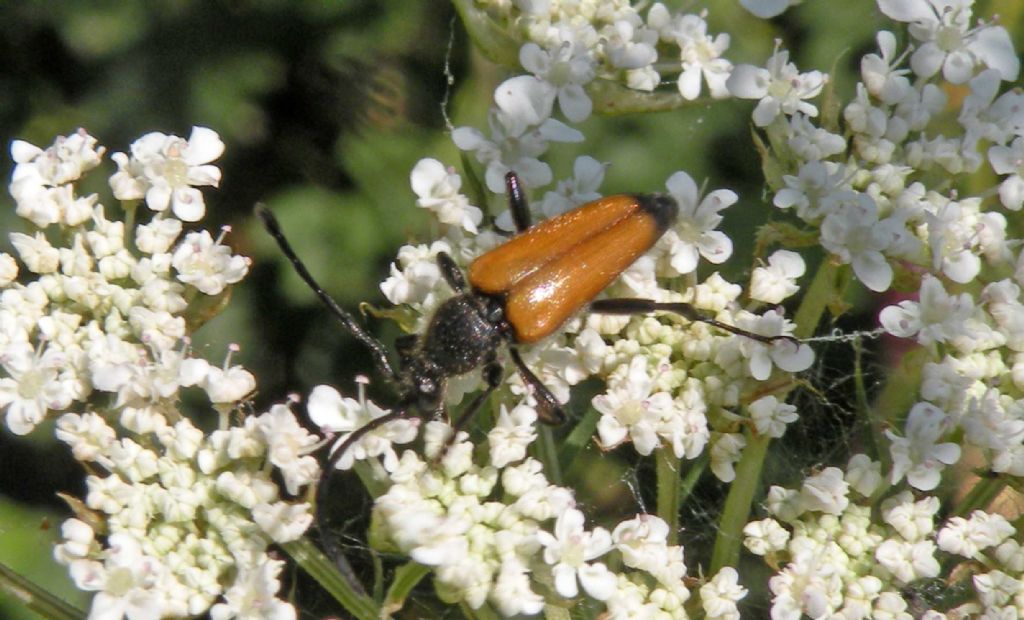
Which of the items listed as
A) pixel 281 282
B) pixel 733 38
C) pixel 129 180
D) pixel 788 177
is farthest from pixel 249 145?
pixel 788 177

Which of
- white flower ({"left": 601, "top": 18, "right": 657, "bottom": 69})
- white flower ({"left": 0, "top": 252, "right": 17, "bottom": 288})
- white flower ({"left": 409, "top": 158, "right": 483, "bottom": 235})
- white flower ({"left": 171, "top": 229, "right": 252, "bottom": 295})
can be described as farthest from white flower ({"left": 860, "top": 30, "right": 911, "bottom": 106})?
white flower ({"left": 0, "top": 252, "right": 17, "bottom": 288})

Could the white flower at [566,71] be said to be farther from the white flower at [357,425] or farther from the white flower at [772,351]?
the white flower at [357,425]

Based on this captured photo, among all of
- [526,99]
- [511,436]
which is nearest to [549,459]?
[511,436]

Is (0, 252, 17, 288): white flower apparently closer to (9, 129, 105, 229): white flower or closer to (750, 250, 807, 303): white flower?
(9, 129, 105, 229): white flower

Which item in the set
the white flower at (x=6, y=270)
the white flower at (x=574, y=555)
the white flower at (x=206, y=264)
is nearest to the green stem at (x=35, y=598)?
the white flower at (x=6, y=270)

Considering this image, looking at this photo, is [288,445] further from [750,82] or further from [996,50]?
[996,50]

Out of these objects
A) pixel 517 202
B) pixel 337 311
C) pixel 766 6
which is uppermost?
pixel 766 6
